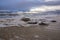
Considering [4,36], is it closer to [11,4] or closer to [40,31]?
[40,31]

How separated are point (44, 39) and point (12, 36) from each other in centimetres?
59

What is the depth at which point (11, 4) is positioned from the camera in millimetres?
7027

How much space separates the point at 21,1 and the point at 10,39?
4.72 meters

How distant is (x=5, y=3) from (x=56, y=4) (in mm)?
2174

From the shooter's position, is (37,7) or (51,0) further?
(51,0)

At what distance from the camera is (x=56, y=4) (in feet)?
23.6

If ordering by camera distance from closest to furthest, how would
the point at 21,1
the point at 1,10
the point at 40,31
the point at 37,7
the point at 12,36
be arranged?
the point at 12,36, the point at 40,31, the point at 1,10, the point at 37,7, the point at 21,1

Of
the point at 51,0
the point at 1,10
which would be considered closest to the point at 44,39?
the point at 1,10

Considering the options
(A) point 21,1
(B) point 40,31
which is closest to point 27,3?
(A) point 21,1

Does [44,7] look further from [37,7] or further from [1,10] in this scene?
[1,10]

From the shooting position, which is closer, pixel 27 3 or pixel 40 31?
pixel 40 31

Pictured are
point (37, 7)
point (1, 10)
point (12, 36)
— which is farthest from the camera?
point (37, 7)

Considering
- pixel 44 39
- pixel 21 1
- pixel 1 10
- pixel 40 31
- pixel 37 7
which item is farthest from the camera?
pixel 21 1

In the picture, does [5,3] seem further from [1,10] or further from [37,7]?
[37,7]
